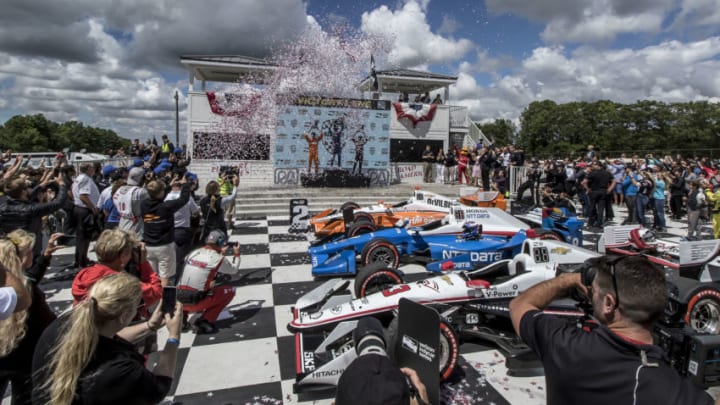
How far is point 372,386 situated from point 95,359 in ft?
3.42

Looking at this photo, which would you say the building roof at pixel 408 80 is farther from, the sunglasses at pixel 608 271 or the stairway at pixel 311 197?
the sunglasses at pixel 608 271

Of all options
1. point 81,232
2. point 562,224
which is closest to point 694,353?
point 562,224

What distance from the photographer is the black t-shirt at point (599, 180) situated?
964 cm

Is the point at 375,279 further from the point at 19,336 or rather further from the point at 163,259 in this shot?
the point at 19,336

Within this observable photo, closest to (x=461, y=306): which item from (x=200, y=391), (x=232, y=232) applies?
(x=200, y=391)

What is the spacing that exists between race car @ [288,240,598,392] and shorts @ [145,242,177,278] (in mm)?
1557

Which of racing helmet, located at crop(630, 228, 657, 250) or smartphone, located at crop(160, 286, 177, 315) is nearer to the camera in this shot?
smartphone, located at crop(160, 286, 177, 315)

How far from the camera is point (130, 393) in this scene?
60.7 inches

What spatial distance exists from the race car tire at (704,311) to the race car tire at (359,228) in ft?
14.0

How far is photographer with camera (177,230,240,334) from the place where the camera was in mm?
3865

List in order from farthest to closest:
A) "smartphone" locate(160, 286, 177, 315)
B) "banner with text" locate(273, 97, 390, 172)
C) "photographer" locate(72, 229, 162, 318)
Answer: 1. "banner with text" locate(273, 97, 390, 172)
2. "photographer" locate(72, 229, 162, 318)
3. "smartphone" locate(160, 286, 177, 315)

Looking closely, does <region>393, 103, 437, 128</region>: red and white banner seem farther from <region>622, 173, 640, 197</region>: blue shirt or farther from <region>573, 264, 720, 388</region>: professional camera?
<region>573, 264, 720, 388</region>: professional camera

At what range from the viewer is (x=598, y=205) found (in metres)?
9.72

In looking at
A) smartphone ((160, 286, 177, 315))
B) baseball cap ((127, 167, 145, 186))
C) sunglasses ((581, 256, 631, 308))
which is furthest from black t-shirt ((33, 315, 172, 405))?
baseball cap ((127, 167, 145, 186))
